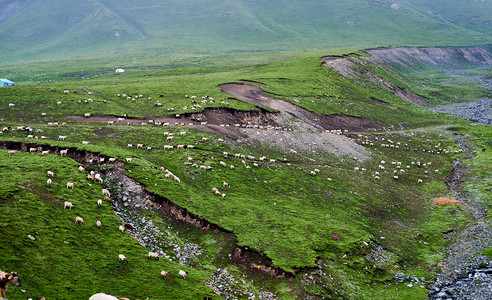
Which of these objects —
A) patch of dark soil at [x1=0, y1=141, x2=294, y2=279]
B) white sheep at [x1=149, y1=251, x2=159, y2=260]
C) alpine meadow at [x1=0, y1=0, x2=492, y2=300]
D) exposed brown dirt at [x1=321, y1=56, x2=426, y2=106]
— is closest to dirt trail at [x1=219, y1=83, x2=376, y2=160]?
alpine meadow at [x1=0, y1=0, x2=492, y2=300]

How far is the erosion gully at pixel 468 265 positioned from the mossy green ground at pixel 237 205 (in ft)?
4.58

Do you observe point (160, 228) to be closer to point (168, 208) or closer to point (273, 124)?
point (168, 208)

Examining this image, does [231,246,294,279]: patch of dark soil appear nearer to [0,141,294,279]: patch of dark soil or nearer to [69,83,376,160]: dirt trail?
[0,141,294,279]: patch of dark soil

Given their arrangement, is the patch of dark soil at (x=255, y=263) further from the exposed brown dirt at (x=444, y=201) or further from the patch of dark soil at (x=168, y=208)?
the exposed brown dirt at (x=444, y=201)

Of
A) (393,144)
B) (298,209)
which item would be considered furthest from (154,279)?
(393,144)

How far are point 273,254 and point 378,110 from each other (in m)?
89.5

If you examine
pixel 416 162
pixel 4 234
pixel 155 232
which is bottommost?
pixel 416 162

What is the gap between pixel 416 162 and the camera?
72.6 meters

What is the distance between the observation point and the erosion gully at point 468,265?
32.1 m

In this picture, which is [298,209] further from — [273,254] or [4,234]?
[4,234]

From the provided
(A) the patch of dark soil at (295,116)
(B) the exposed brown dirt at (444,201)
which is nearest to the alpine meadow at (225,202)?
(B) the exposed brown dirt at (444,201)

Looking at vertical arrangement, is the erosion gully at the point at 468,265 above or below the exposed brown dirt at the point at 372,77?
below

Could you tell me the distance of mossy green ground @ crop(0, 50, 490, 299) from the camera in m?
26.9

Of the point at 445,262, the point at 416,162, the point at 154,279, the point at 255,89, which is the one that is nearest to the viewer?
the point at 154,279
